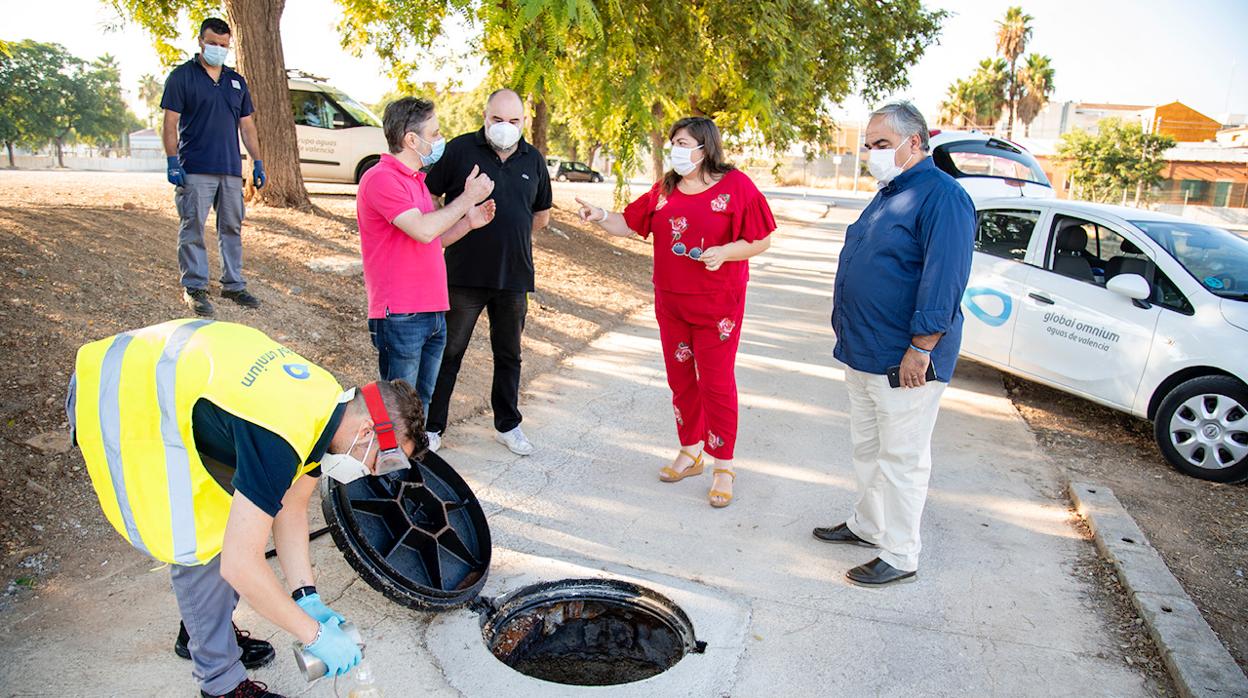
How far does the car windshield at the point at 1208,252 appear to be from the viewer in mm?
5395

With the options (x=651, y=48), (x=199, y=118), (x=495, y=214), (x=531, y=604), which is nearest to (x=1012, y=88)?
(x=651, y=48)

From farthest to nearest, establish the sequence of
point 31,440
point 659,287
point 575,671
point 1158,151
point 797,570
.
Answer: point 1158,151 < point 659,287 < point 31,440 < point 797,570 < point 575,671

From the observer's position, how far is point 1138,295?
5461mm

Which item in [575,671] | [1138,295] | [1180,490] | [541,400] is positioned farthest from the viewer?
[541,400]

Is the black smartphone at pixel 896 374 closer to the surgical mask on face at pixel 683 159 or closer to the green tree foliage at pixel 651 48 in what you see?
the surgical mask on face at pixel 683 159

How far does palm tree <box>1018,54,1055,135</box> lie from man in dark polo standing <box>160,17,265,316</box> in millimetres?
61344

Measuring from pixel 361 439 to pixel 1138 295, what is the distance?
5.24 meters

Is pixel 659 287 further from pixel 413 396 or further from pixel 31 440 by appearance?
pixel 31 440

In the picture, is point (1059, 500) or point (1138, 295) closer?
point (1059, 500)

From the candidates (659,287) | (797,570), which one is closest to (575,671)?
(797,570)

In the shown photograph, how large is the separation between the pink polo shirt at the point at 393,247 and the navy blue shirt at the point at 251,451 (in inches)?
75.7

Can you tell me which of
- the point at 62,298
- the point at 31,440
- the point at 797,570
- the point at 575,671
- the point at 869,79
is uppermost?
the point at 869,79

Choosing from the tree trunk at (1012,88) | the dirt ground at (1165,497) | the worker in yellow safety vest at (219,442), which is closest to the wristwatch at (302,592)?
the worker in yellow safety vest at (219,442)

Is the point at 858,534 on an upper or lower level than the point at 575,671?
upper
